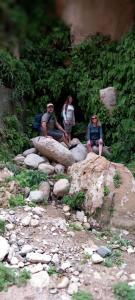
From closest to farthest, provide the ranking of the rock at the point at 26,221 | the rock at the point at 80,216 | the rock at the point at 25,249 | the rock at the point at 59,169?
the rock at the point at 25,249
the rock at the point at 26,221
the rock at the point at 80,216
the rock at the point at 59,169

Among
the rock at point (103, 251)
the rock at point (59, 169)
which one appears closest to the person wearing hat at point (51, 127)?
the rock at point (59, 169)

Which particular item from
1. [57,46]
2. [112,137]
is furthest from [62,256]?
[57,46]

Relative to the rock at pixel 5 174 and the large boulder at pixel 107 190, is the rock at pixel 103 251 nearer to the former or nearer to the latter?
the large boulder at pixel 107 190

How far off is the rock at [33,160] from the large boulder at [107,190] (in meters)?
1.39

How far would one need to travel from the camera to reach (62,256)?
6219 millimetres

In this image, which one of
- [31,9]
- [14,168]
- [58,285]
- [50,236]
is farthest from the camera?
[14,168]

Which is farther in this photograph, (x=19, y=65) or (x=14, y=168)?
(x=19, y=65)

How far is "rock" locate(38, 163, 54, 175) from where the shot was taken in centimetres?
873

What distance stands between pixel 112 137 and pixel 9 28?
9467 millimetres

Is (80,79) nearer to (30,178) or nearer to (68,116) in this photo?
(68,116)

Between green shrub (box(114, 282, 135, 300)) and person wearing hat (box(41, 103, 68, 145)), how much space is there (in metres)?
4.74

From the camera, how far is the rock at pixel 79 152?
948cm

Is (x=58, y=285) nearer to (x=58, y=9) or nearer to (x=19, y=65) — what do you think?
(x=58, y=9)

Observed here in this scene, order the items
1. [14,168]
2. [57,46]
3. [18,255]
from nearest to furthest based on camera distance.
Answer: [18,255], [14,168], [57,46]
